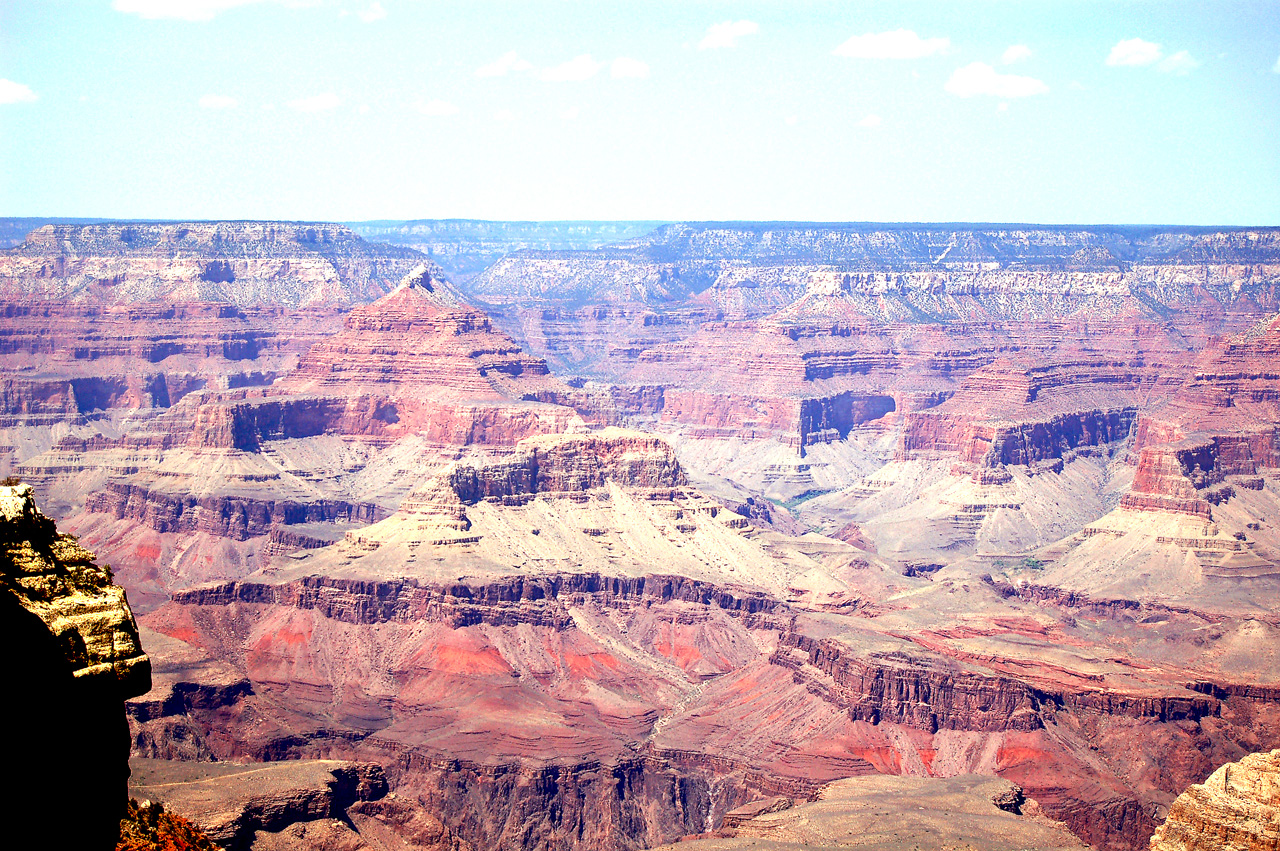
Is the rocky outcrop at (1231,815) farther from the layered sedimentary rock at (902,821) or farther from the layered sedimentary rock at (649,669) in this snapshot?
the layered sedimentary rock at (649,669)

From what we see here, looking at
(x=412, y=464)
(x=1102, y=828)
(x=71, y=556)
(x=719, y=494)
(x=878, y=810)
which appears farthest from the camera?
(x=719, y=494)

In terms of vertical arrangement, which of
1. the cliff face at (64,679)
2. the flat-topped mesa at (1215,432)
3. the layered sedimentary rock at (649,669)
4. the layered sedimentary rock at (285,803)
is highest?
the cliff face at (64,679)

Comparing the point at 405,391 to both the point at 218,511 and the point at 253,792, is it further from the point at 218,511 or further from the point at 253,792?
the point at 253,792

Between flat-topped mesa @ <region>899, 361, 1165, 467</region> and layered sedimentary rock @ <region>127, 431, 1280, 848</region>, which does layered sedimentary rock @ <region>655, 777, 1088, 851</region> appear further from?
flat-topped mesa @ <region>899, 361, 1165, 467</region>

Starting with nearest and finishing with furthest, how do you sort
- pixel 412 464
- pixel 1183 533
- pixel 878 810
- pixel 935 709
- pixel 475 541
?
1. pixel 878 810
2. pixel 935 709
3. pixel 475 541
4. pixel 1183 533
5. pixel 412 464

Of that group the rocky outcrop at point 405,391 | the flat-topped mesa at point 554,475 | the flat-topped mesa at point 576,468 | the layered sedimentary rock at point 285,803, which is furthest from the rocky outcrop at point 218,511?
the layered sedimentary rock at point 285,803

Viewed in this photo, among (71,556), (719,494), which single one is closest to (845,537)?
(719,494)

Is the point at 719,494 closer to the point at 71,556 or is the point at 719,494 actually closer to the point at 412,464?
the point at 412,464
